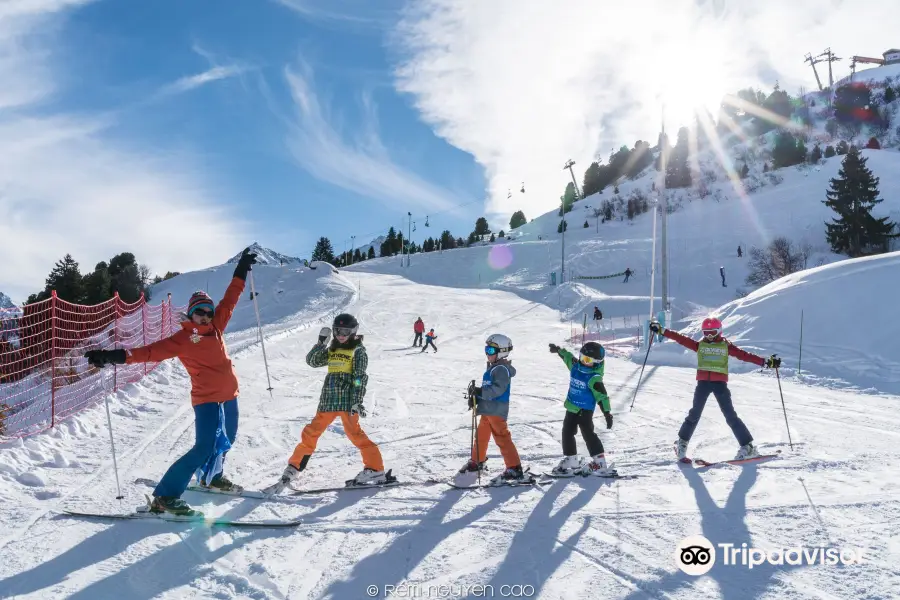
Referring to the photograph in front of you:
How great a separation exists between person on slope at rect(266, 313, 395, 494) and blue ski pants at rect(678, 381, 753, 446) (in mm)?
3439

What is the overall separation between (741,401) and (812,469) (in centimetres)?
453

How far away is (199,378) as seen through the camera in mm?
4602

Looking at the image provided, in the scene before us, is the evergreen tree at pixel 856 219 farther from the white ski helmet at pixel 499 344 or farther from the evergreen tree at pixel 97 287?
the evergreen tree at pixel 97 287

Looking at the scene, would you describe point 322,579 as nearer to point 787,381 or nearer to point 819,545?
point 819,545

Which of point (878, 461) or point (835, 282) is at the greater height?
point (835, 282)

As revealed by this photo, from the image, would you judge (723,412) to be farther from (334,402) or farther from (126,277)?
(126,277)

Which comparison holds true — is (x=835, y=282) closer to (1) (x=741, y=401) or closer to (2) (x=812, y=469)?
(1) (x=741, y=401)

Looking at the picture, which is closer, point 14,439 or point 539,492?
point 539,492

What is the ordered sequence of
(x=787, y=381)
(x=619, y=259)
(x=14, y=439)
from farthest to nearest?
(x=619, y=259), (x=787, y=381), (x=14, y=439)

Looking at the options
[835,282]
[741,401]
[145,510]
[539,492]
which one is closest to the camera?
[145,510]

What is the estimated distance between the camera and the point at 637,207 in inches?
2603

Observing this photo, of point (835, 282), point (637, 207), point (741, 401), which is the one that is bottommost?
point (741, 401)

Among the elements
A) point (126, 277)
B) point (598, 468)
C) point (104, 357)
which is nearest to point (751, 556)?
point (598, 468)

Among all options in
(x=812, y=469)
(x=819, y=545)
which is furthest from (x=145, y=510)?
(x=812, y=469)
